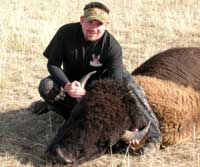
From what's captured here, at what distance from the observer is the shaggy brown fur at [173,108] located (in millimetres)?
6074

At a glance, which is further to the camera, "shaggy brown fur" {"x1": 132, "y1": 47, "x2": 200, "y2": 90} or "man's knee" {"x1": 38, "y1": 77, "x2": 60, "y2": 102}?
"shaggy brown fur" {"x1": 132, "y1": 47, "x2": 200, "y2": 90}

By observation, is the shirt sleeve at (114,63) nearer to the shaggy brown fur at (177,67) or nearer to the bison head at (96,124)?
the bison head at (96,124)

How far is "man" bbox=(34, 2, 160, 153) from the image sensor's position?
5891 mm

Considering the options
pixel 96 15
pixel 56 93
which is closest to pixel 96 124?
pixel 56 93

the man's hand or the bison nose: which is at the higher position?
the man's hand

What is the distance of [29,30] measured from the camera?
36.1ft

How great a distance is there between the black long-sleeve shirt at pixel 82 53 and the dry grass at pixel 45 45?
35.4 inches

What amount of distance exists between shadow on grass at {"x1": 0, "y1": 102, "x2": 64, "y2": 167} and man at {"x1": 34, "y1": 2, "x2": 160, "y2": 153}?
40cm

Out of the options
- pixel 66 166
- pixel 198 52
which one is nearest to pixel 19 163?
pixel 66 166

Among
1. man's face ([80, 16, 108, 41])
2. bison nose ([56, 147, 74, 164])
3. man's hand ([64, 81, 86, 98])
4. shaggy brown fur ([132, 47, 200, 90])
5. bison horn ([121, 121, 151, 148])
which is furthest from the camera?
shaggy brown fur ([132, 47, 200, 90])

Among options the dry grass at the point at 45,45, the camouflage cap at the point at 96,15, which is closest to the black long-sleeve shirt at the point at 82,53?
the camouflage cap at the point at 96,15

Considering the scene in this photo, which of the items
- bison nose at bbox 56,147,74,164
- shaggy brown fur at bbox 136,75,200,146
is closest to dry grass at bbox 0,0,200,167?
shaggy brown fur at bbox 136,75,200,146

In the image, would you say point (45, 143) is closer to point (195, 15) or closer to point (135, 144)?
point (135, 144)

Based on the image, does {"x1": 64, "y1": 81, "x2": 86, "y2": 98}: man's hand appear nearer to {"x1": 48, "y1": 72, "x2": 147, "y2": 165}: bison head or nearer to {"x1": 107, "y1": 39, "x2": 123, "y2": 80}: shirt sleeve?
{"x1": 48, "y1": 72, "x2": 147, "y2": 165}: bison head
